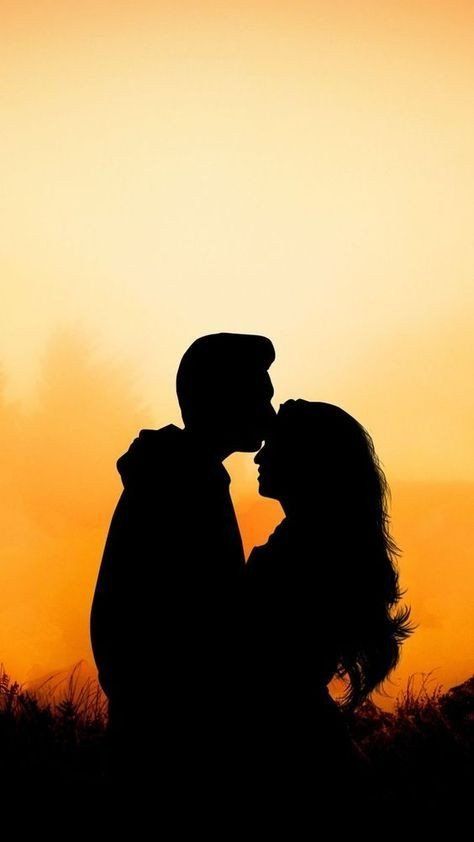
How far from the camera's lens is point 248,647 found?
2.19 meters

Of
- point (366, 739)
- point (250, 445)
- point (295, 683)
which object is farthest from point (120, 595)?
point (366, 739)

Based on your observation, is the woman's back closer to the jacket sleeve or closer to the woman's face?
the woman's face

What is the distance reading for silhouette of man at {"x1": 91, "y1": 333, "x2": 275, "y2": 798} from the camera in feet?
6.90

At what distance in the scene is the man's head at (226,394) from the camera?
8.64 feet

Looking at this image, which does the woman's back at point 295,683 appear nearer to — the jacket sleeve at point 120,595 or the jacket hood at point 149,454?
the jacket sleeve at point 120,595

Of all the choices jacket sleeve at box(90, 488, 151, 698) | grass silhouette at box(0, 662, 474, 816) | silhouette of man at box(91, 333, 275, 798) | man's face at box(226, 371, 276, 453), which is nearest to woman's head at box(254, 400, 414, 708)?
man's face at box(226, 371, 276, 453)

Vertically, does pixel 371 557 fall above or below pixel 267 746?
above

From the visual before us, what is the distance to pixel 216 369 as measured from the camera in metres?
2.64

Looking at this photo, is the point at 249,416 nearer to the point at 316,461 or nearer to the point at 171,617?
the point at 316,461

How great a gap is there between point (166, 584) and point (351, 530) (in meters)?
0.61

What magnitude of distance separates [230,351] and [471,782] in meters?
2.61

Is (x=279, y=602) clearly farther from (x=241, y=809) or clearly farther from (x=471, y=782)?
(x=471, y=782)

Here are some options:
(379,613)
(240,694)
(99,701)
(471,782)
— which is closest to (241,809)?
(240,694)

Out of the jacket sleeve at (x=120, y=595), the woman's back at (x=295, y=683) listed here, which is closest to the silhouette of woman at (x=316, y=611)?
the woman's back at (x=295, y=683)
